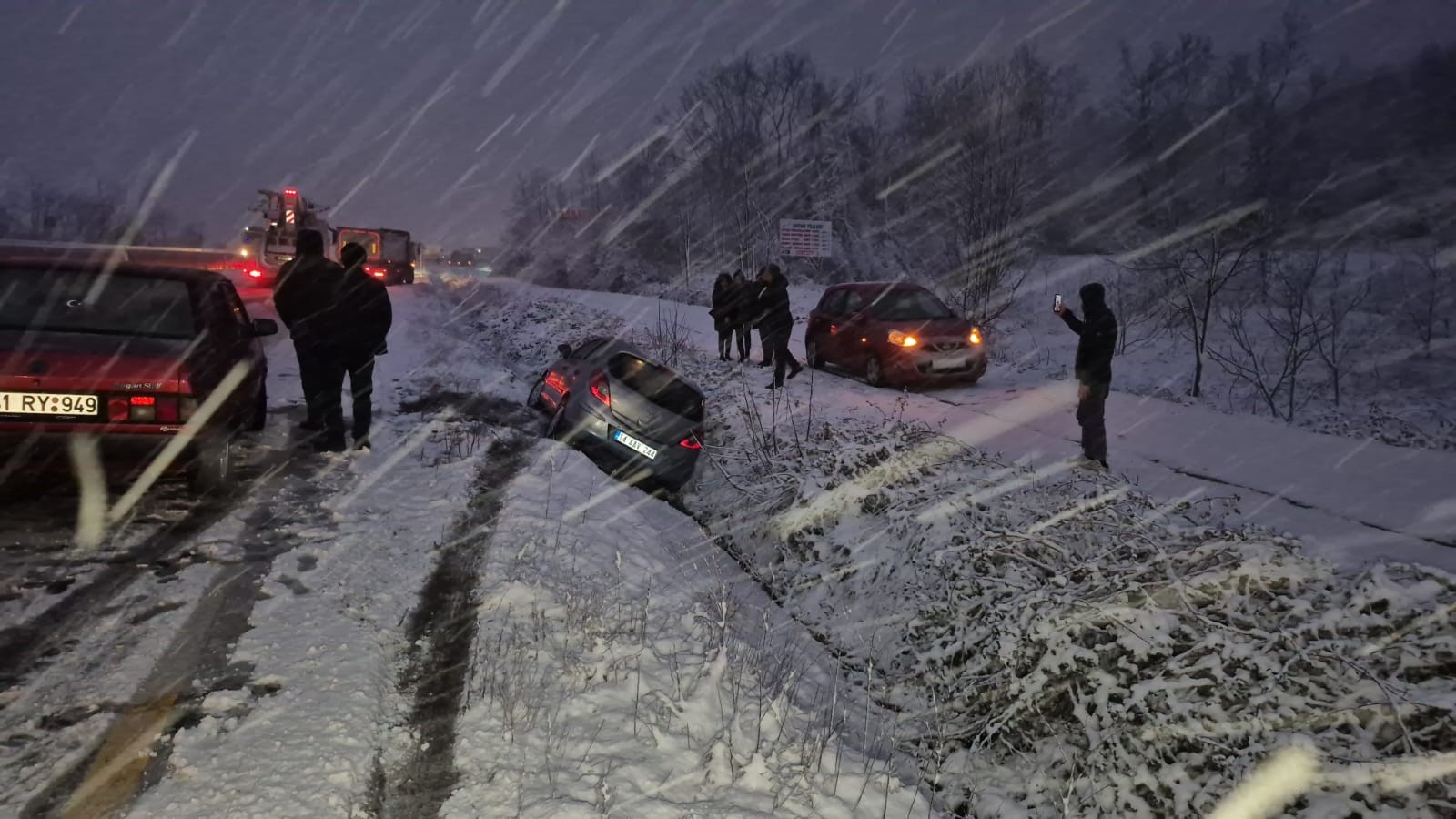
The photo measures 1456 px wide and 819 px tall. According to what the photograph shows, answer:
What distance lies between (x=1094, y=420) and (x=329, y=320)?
22.5ft

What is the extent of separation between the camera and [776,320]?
39.6 ft

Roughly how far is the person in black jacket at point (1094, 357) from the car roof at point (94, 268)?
7.37 meters

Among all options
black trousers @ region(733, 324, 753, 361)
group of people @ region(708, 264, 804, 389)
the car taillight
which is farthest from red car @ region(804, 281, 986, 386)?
the car taillight

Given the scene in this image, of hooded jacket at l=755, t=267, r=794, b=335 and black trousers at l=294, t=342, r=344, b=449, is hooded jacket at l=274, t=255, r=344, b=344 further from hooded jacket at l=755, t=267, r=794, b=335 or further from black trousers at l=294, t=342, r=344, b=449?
hooded jacket at l=755, t=267, r=794, b=335

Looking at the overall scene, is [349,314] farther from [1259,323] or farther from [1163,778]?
[1259,323]

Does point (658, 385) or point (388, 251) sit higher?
point (388, 251)

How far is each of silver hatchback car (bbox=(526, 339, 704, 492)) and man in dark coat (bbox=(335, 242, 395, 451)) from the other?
2146 millimetres

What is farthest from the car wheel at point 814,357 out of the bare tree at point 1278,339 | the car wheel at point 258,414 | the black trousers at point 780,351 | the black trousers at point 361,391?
the car wheel at point 258,414

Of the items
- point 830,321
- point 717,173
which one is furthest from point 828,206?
point 830,321

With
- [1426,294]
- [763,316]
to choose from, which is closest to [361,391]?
[763,316]

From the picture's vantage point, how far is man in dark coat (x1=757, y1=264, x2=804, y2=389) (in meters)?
11.8

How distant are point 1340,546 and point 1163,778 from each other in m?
A: 3.37

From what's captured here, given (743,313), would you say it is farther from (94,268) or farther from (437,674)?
(437,674)

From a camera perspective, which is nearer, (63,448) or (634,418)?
(63,448)
